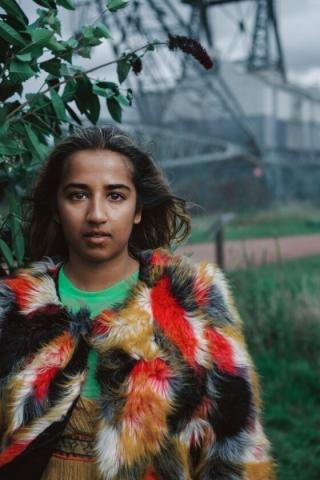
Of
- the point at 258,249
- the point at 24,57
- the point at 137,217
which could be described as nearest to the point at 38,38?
the point at 24,57

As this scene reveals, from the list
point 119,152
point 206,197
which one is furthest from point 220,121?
point 119,152

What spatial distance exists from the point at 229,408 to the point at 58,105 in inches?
35.7

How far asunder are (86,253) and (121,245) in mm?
90

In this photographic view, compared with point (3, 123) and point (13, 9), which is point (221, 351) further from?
point (13, 9)

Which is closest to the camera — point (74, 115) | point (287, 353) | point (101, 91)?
point (101, 91)

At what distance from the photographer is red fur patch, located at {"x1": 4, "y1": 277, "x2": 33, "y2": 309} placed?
1.88 meters

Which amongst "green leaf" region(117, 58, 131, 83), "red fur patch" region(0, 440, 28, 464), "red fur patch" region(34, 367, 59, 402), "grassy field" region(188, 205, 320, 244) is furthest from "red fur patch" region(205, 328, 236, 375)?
"grassy field" region(188, 205, 320, 244)

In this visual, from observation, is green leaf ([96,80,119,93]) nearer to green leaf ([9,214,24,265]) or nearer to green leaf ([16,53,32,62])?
green leaf ([16,53,32,62])

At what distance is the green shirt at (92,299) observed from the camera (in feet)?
5.90

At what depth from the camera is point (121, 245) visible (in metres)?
1.87

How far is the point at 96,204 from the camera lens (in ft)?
5.89

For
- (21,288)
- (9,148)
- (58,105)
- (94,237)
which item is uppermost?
(58,105)

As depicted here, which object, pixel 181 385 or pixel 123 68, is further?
pixel 123 68

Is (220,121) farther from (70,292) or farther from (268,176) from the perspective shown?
(70,292)
